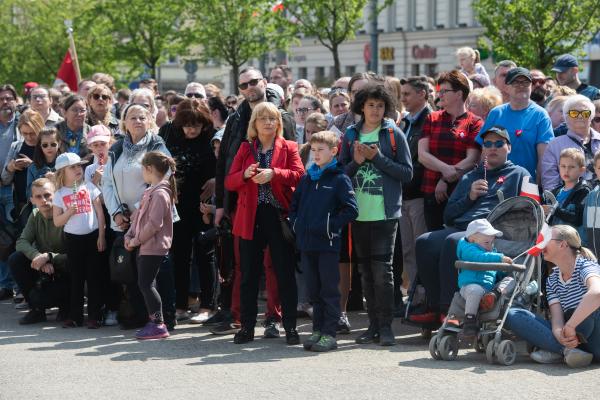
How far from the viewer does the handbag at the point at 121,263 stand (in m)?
10.9

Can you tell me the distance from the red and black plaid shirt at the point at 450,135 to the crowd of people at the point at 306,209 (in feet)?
0.06

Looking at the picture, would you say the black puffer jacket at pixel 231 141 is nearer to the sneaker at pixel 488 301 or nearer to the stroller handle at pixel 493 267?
the stroller handle at pixel 493 267

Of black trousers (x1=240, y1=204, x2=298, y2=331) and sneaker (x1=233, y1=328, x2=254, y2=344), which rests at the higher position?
black trousers (x1=240, y1=204, x2=298, y2=331)

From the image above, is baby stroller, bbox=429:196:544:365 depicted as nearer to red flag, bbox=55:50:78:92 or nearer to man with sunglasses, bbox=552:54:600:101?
man with sunglasses, bbox=552:54:600:101

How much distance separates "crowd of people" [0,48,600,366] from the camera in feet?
32.1

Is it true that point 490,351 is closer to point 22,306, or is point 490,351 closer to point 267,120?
point 267,120

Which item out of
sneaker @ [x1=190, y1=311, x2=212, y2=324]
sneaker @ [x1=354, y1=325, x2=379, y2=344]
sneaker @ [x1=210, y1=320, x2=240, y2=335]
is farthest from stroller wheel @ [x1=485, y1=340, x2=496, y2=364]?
sneaker @ [x1=190, y1=311, x2=212, y2=324]

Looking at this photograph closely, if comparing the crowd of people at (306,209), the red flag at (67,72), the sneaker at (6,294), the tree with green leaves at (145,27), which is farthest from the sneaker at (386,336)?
the tree with green leaves at (145,27)

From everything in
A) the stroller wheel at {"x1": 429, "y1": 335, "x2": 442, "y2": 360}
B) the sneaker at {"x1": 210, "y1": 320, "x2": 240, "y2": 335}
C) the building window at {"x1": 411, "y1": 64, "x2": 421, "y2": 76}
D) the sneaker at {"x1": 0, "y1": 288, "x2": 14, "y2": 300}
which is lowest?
the sneaker at {"x1": 0, "y1": 288, "x2": 14, "y2": 300}

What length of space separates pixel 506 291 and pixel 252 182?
238 cm

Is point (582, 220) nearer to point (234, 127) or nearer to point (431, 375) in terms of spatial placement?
point (431, 375)

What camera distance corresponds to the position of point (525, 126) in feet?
35.8

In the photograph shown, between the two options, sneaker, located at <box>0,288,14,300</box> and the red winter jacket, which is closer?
the red winter jacket

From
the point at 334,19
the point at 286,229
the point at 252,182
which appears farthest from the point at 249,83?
the point at 334,19
